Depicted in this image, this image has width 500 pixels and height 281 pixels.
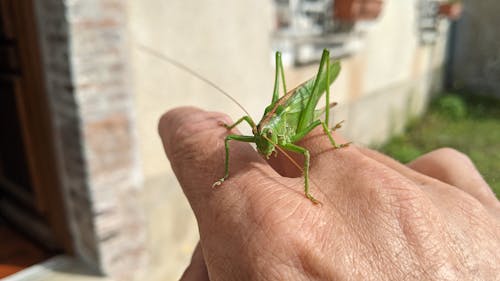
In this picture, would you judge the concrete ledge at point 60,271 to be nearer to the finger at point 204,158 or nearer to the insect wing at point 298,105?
the finger at point 204,158

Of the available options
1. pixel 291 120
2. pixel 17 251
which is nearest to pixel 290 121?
pixel 291 120

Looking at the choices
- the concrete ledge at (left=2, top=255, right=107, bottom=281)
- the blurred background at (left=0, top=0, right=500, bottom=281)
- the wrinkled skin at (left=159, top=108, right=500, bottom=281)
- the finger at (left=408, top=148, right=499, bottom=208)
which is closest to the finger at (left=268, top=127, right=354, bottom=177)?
Answer: the wrinkled skin at (left=159, top=108, right=500, bottom=281)

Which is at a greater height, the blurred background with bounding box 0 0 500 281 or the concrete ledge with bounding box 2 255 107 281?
the blurred background with bounding box 0 0 500 281

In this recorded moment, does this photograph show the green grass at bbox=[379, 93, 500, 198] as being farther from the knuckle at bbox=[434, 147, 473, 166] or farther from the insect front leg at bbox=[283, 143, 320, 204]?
the insect front leg at bbox=[283, 143, 320, 204]

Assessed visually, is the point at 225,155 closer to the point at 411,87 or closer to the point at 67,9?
the point at 67,9

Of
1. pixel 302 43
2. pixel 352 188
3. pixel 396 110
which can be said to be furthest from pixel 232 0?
pixel 396 110

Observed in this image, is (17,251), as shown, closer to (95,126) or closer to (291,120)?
(95,126)

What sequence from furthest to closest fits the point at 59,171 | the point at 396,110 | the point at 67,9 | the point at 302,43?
the point at 396,110, the point at 302,43, the point at 59,171, the point at 67,9
